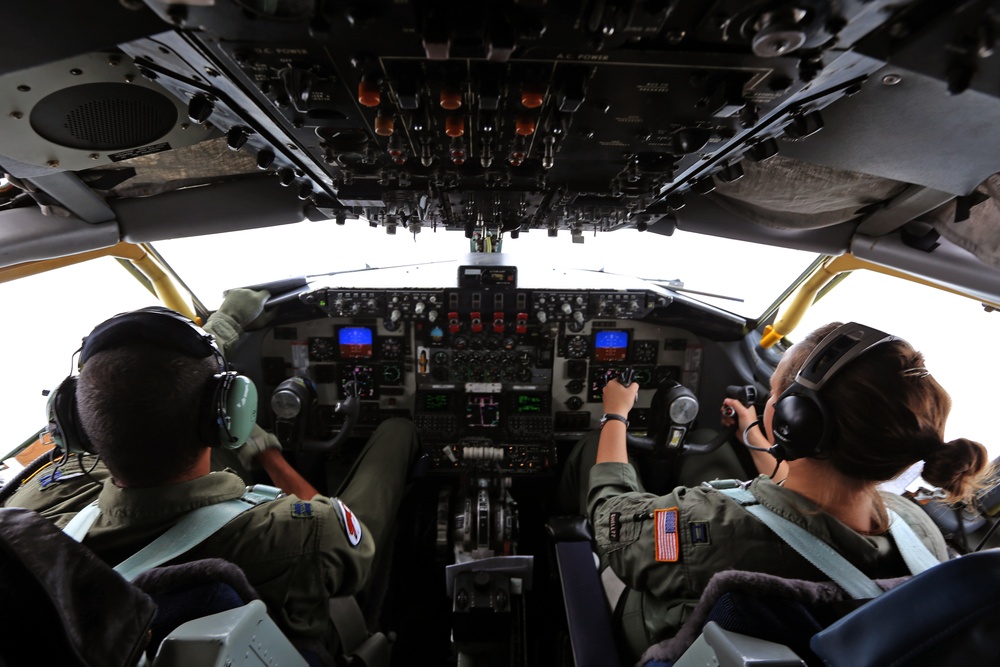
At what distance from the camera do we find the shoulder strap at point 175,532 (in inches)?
42.3

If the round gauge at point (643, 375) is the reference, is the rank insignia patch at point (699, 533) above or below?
below

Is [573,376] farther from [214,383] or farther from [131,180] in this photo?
[131,180]

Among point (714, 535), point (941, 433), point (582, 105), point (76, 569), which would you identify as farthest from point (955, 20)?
point (76, 569)

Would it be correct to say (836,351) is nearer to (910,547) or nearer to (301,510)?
(910,547)

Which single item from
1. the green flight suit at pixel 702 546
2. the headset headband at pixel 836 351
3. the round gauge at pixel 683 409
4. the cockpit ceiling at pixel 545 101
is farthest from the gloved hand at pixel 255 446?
the headset headband at pixel 836 351

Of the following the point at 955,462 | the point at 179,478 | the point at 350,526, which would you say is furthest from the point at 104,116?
the point at 955,462

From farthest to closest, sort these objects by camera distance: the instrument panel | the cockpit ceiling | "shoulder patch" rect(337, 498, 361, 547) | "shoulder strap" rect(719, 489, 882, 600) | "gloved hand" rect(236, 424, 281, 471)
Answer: the instrument panel → "gloved hand" rect(236, 424, 281, 471) → "shoulder patch" rect(337, 498, 361, 547) → "shoulder strap" rect(719, 489, 882, 600) → the cockpit ceiling

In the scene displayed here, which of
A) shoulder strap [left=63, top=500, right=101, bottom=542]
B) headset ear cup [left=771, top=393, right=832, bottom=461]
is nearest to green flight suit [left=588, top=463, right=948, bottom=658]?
headset ear cup [left=771, top=393, right=832, bottom=461]

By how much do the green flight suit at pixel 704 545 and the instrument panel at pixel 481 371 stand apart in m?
1.48

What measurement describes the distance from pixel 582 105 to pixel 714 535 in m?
1.12

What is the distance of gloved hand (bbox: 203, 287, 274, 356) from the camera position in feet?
8.58

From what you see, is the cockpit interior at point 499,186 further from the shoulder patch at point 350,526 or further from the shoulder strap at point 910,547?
the shoulder strap at point 910,547

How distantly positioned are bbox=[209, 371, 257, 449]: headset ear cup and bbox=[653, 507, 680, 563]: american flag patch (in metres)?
1.19

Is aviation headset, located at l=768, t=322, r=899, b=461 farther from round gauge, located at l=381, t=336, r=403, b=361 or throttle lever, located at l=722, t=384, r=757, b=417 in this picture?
round gauge, located at l=381, t=336, r=403, b=361
